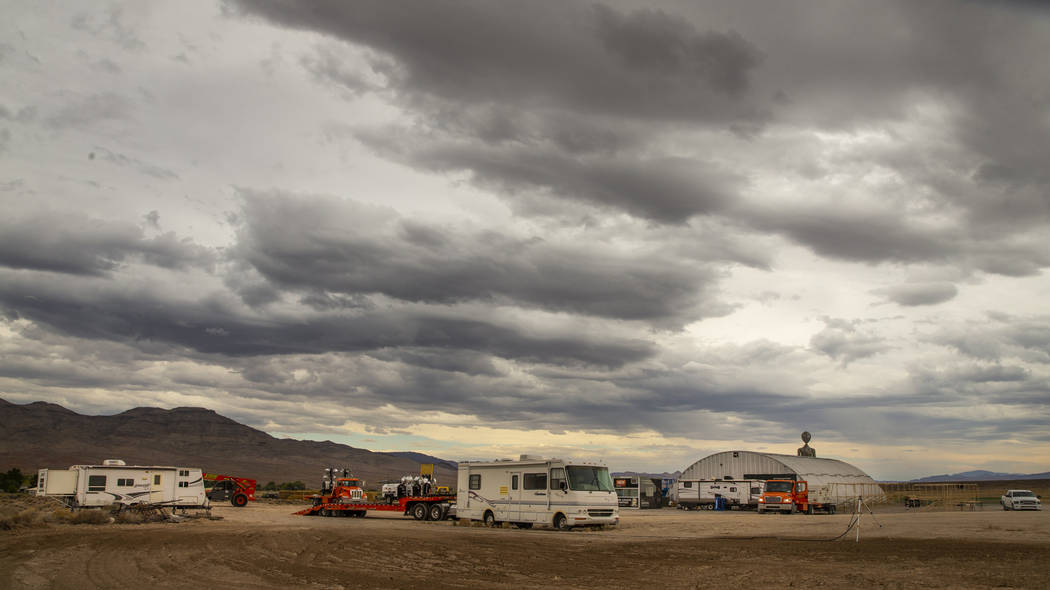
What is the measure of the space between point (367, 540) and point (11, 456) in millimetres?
140176

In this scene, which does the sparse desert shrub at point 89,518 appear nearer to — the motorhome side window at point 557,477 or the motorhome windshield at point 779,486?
the motorhome side window at point 557,477

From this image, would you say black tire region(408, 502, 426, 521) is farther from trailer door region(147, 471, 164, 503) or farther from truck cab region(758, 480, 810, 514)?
truck cab region(758, 480, 810, 514)

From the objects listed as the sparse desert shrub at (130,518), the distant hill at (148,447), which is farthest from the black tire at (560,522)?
the distant hill at (148,447)

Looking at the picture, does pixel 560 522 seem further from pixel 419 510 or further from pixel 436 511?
pixel 419 510

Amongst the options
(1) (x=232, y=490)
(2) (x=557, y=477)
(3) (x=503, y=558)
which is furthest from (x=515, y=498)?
(1) (x=232, y=490)

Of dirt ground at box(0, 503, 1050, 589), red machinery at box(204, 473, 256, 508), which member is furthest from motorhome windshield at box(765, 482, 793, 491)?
red machinery at box(204, 473, 256, 508)

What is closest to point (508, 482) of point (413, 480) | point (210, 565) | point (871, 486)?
point (413, 480)

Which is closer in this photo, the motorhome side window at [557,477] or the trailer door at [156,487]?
Answer: the motorhome side window at [557,477]

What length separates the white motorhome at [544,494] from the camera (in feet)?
95.7

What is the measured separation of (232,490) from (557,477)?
3218 cm

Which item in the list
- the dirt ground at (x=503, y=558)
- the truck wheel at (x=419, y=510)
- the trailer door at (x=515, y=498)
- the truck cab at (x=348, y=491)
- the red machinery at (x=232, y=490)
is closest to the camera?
the dirt ground at (x=503, y=558)

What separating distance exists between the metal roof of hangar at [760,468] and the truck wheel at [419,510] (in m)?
40.1

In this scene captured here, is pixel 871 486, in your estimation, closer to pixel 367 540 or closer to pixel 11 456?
pixel 367 540

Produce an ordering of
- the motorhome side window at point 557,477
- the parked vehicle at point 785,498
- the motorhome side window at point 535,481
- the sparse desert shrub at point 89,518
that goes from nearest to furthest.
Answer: the motorhome side window at point 557,477, the motorhome side window at point 535,481, the sparse desert shrub at point 89,518, the parked vehicle at point 785,498
